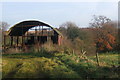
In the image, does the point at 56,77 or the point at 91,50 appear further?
the point at 91,50

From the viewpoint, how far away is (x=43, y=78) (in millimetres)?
7656

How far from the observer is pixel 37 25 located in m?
22.5

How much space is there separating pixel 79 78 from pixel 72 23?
28234mm

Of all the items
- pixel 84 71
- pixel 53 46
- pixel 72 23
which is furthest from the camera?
pixel 72 23

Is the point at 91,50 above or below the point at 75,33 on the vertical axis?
below

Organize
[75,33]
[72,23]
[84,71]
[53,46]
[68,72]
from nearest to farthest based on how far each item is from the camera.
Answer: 1. [68,72]
2. [84,71]
3. [53,46]
4. [75,33]
5. [72,23]

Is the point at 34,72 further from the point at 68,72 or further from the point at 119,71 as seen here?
the point at 119,71

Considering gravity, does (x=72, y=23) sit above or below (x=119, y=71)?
above

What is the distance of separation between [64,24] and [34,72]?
27752 mm

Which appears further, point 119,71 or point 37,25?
point 37,25

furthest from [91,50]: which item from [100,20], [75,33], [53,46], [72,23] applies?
[72,23]

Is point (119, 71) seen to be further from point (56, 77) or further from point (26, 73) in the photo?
point (26, 73)

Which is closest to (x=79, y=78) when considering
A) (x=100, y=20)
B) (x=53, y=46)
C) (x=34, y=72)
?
(x=34, y=72)

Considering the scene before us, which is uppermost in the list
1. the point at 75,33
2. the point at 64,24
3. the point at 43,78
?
the point at 64,24
